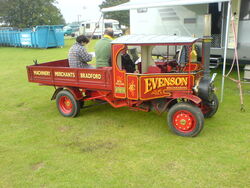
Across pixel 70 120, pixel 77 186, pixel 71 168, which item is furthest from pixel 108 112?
pixel 77 186

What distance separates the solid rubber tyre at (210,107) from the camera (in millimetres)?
5031

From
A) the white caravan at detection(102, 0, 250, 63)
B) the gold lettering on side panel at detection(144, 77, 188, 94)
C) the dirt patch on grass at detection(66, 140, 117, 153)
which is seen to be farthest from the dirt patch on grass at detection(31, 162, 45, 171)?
the white caravan at detection(102, 0, 250, 63)

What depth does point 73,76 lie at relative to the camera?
533cm

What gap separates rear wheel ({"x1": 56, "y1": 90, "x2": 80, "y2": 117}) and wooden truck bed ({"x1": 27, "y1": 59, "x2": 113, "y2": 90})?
0.83 feet

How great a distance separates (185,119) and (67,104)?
8.91 ft

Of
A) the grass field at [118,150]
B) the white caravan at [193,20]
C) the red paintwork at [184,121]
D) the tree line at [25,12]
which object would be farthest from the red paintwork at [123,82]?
the tree line at [25,12]

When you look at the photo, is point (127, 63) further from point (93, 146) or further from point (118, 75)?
point (93, 146)

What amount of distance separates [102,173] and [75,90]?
2.47 m

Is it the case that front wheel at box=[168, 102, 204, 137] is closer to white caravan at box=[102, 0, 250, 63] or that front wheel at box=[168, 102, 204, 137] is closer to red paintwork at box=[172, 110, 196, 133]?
red paintwork at box=[172, 110, 196, 133]

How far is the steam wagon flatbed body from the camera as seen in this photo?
4.41 m

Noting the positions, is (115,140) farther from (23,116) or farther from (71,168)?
(23,116)

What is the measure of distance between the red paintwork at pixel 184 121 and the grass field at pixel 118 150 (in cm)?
18

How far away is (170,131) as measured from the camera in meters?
4.81

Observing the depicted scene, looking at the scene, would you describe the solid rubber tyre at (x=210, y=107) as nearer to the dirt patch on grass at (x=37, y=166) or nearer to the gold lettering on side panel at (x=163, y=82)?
the gold lettering on side panel at (x=163, y=82)
